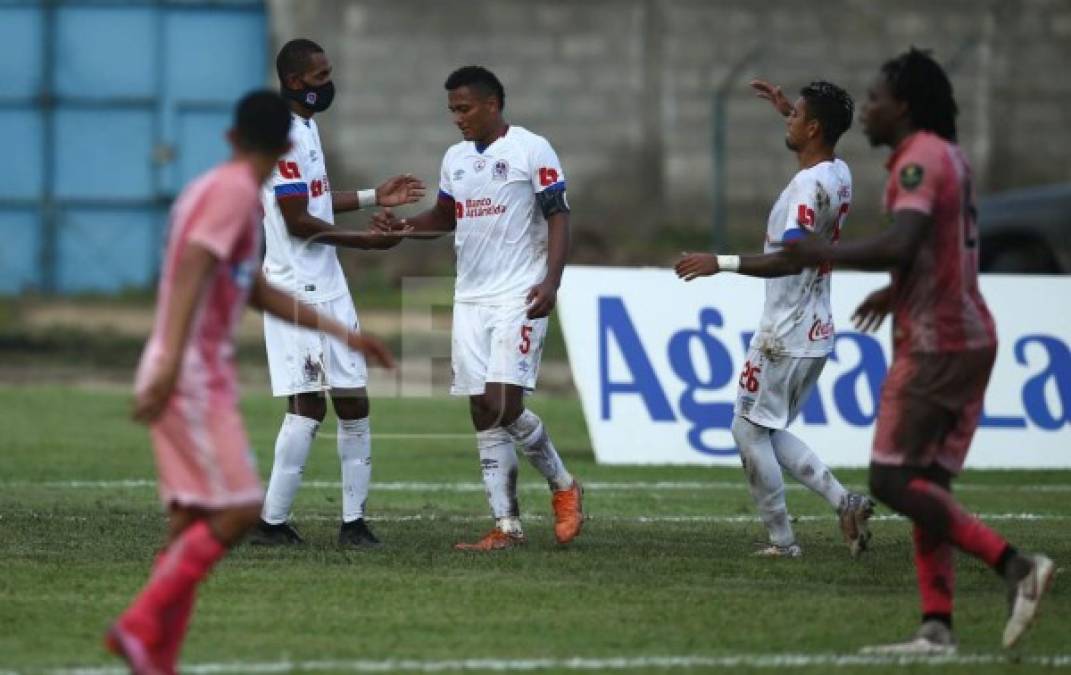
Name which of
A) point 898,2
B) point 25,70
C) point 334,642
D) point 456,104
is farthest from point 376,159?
point 334,642

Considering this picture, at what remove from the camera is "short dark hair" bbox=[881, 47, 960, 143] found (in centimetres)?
841

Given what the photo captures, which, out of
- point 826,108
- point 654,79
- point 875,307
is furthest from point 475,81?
point 654,79

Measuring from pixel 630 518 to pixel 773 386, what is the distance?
206cm

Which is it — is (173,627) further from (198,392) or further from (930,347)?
(930,347)

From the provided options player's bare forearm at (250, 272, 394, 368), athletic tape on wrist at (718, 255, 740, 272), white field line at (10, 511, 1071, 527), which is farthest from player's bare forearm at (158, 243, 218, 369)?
white field line at (10, 511, 1071, 527)

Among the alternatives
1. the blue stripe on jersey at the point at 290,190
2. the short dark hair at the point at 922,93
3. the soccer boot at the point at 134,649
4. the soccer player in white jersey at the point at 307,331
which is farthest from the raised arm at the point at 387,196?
the soccer boot at the point at 134,649

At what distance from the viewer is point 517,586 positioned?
31.9 feet

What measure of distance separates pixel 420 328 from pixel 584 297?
10.3 m

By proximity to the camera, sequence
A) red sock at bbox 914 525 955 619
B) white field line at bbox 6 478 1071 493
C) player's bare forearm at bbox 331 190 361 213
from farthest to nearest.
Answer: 1. white field line at bbox 6 478 1071 493
2. player's bare forearm at bbox 331 190 361 213
3. red sock at bbox 914 525 955 619

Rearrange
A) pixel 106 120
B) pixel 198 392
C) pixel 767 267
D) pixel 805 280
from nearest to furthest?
pixel 198 392, pixel 767 267, pixel 805 280, pixel 106 120

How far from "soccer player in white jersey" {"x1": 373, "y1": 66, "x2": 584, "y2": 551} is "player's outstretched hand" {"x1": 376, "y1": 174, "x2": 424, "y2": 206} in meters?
0.31

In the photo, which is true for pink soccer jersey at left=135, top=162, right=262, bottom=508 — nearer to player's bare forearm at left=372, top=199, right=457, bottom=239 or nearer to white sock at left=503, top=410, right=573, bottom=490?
white sock at left=503, top=410, right=573, bottom=490

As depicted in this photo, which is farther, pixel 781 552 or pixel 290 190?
pixel 290 190

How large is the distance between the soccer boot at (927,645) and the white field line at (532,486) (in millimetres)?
6154
